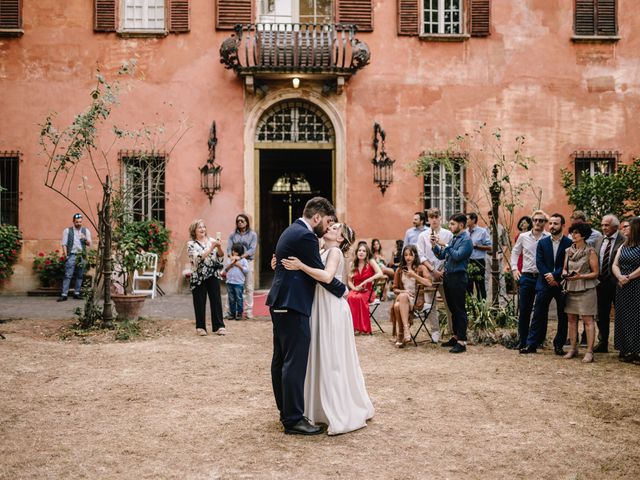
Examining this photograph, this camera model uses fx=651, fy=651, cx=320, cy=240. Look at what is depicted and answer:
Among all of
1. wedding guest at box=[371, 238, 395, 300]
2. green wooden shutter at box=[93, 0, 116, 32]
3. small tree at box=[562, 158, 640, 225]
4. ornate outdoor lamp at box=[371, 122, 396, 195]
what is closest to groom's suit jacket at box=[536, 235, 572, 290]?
small tree at box=[562, 158, 640, 225]

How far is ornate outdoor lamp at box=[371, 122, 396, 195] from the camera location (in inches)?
572

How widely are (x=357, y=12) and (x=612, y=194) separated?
23.3 feet

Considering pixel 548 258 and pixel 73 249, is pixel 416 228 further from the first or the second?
pixel 73 249

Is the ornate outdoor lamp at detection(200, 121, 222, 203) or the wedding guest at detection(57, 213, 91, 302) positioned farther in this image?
the ornate outdoor lamp at detection(200, 121, 222, 203)

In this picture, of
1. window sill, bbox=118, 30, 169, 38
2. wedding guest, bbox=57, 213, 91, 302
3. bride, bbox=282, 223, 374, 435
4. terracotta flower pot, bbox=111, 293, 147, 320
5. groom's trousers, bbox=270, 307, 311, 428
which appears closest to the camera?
groom's trousers, bbox=270, 307, 311, 428

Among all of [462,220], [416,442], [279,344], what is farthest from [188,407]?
[462,220]

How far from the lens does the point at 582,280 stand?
25.3 ft

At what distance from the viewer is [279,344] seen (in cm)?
512

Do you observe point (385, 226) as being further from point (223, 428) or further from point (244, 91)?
point (223, 428)

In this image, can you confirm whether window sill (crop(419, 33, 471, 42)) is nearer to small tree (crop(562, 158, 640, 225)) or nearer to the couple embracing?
small tree (crop(562, 158, 640, 225))

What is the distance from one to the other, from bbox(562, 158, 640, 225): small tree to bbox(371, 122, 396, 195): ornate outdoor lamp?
4504mm

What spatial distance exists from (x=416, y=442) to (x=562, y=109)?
1204cm

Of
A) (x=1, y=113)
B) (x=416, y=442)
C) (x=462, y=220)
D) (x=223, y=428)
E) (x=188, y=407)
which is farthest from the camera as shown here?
(x=1, y=113)

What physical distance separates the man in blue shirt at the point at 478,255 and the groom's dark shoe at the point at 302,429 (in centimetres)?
538
